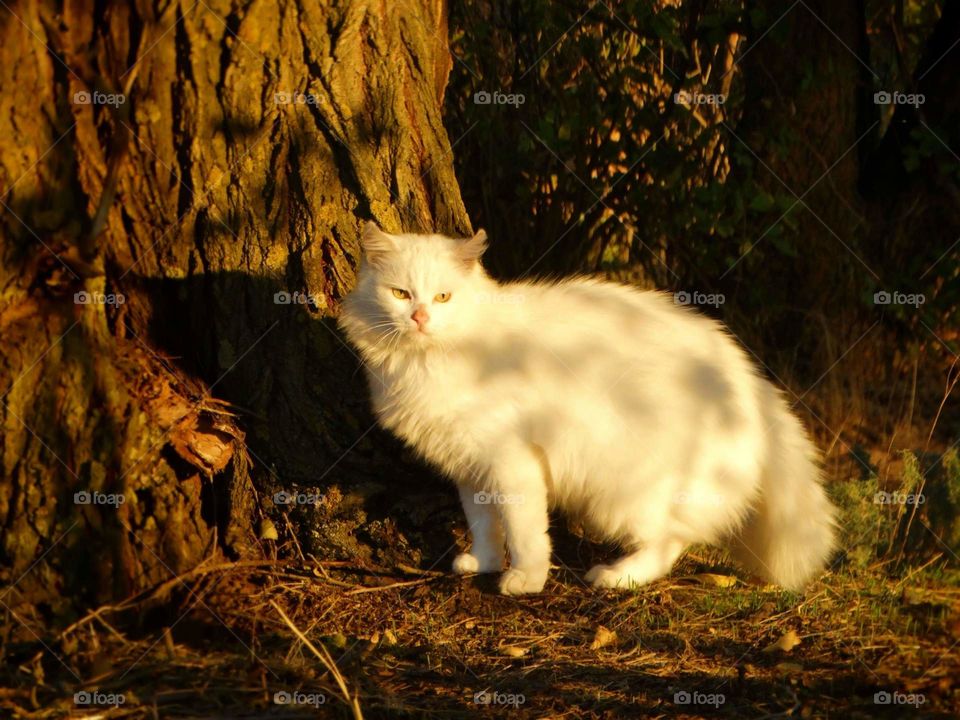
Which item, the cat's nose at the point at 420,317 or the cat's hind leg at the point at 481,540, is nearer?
the cat's nose at the point at 420,317

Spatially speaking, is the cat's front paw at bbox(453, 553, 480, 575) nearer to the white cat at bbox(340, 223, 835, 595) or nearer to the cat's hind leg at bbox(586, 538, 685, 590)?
the white cat at bbox(340, 223, 835, 595)

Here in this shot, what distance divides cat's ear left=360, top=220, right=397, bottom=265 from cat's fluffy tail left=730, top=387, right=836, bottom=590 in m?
1.74

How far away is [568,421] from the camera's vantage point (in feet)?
13.2

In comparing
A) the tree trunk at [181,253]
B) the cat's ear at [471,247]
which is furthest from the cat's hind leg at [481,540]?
the cat's ear at [471,247]

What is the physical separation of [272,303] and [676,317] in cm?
171

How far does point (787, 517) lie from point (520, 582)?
1.13 metres

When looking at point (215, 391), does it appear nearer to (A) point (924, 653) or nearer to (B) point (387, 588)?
(B) point (387, 588)

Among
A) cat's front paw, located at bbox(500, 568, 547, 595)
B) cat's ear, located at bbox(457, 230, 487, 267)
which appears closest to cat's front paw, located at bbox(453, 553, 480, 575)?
cat's front paw, located at bbox(500, 568, 547, 595)

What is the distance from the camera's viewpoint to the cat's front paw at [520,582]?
399cm

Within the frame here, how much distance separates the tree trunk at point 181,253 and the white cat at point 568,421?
34 cm

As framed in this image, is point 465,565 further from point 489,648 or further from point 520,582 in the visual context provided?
point 489,648

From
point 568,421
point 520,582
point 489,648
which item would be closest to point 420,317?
point 568,421

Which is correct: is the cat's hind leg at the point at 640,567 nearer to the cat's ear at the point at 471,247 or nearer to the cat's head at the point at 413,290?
the cat's head at the point at 413,290

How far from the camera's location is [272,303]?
4117 mm
